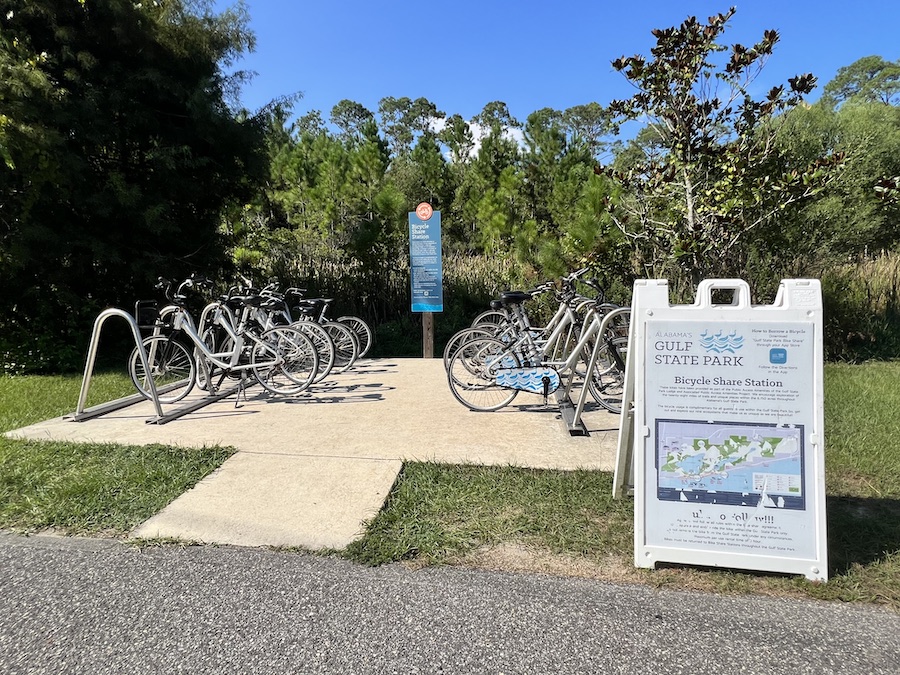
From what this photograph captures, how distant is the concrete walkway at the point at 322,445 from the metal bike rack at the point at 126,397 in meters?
0.10

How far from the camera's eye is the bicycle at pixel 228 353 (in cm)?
540

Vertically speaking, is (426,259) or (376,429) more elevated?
(426,259)

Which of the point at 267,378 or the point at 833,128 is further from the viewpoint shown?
the point at 833,128

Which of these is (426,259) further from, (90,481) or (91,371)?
(90,481)

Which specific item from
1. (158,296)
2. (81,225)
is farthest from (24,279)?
(158,296)

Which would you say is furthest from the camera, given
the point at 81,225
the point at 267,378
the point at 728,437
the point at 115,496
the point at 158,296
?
the point at 158,296

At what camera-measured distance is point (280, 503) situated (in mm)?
3186

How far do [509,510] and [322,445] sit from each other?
174 centimetres

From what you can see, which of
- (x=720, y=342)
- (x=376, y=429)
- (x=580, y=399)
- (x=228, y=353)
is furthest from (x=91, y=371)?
(x=720, y=342)

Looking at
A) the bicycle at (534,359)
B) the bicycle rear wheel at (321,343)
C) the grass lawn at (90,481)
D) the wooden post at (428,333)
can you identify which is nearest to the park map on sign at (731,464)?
the bicycle at (534,359)

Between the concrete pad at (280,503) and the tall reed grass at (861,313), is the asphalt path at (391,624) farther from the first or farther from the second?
the tall reed grass at (861,313)

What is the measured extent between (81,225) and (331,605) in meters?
7.71

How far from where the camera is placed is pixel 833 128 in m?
13.1

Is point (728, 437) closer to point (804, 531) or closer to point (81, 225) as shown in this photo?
point (804, 531)
